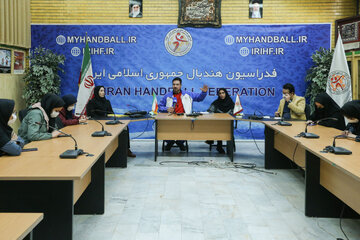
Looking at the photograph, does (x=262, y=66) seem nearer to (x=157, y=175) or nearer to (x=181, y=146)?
(x=181, y=146)

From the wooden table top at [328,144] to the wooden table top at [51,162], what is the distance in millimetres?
1847

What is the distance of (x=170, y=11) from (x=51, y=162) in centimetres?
585

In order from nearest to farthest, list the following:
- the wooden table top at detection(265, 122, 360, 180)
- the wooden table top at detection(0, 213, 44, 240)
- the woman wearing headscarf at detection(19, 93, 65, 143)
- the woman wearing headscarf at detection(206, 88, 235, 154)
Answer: the wooden table top at detection(0, 213, 44, 240), the wooden table top at detection(265, 122, 360, 180), the woman wearing headscarf at detection(19, 93, 65, 143), the woman wearing headscarf at detection(206, 88, 235, 154)

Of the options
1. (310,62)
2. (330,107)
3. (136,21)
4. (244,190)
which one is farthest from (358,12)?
(244,190)

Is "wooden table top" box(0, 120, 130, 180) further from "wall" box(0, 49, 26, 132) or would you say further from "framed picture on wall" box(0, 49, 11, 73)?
"framed picture on wall" box(0, 49, 11, 73)

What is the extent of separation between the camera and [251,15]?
7.77 meters

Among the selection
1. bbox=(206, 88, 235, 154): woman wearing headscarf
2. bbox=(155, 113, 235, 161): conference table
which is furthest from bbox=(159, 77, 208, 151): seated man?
bbox=(155, 113, 235, 161): conference table

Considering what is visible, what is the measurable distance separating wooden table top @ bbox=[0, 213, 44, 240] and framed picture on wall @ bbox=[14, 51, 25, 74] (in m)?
6.52

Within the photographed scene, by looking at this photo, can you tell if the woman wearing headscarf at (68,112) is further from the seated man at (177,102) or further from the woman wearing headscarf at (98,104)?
the seated man at (177,102)

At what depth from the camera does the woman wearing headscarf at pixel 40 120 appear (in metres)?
3.67

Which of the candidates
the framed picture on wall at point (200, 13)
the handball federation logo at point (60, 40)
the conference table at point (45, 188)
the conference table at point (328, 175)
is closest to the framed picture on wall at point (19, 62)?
the handball federation logo at point (60, 40)

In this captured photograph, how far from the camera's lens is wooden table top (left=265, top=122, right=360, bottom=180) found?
2.60 m

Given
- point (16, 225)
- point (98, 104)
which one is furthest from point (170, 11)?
point (16, 225)

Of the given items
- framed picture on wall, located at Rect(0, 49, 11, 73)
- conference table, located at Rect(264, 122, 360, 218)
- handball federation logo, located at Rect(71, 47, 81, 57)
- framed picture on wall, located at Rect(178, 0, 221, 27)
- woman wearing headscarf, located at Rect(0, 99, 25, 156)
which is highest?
framed picture on wall, located at Rect(178, 0, 221, 27)
